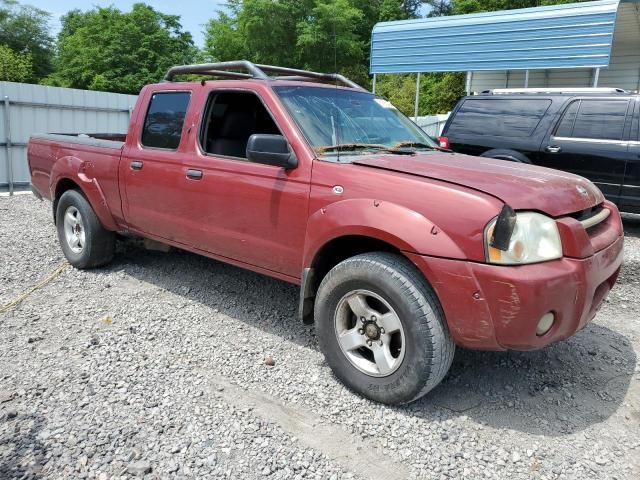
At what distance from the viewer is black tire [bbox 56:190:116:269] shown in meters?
5.14

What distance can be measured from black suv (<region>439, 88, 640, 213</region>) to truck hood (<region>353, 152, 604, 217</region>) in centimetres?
337

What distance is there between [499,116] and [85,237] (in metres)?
5.75

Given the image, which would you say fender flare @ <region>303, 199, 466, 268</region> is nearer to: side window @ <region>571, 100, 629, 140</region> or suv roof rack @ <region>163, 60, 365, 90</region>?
suv roof rack @ <region>163, 60, 365, 90</region>

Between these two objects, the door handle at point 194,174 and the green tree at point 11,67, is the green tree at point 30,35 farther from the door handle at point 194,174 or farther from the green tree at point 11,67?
the door handle at point 194,174

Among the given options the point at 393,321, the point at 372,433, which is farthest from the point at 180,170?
the point at 372,433

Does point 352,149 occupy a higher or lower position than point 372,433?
higher

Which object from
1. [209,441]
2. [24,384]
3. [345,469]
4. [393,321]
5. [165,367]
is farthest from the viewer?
[165,367]

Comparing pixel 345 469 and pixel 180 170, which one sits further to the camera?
pixel 180 170

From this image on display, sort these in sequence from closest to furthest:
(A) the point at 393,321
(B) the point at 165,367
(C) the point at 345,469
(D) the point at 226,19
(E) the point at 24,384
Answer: (C) the point at 345,469 < (A) the point at 393,321 < (E) the point at 24,384 < (B) the point at 165,367 < (D) the point at 226,19

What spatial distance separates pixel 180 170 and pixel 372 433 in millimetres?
2511

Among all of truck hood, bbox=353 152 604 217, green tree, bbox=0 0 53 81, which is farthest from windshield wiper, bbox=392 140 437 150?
green tree, bbox=0 0 53 81

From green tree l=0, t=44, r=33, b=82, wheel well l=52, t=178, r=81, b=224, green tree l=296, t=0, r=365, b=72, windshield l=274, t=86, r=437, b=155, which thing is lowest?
wheel well l=52, t=178, r=81, b=224

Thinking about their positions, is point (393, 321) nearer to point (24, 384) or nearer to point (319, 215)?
point (319, 215)

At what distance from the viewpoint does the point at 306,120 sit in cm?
356
